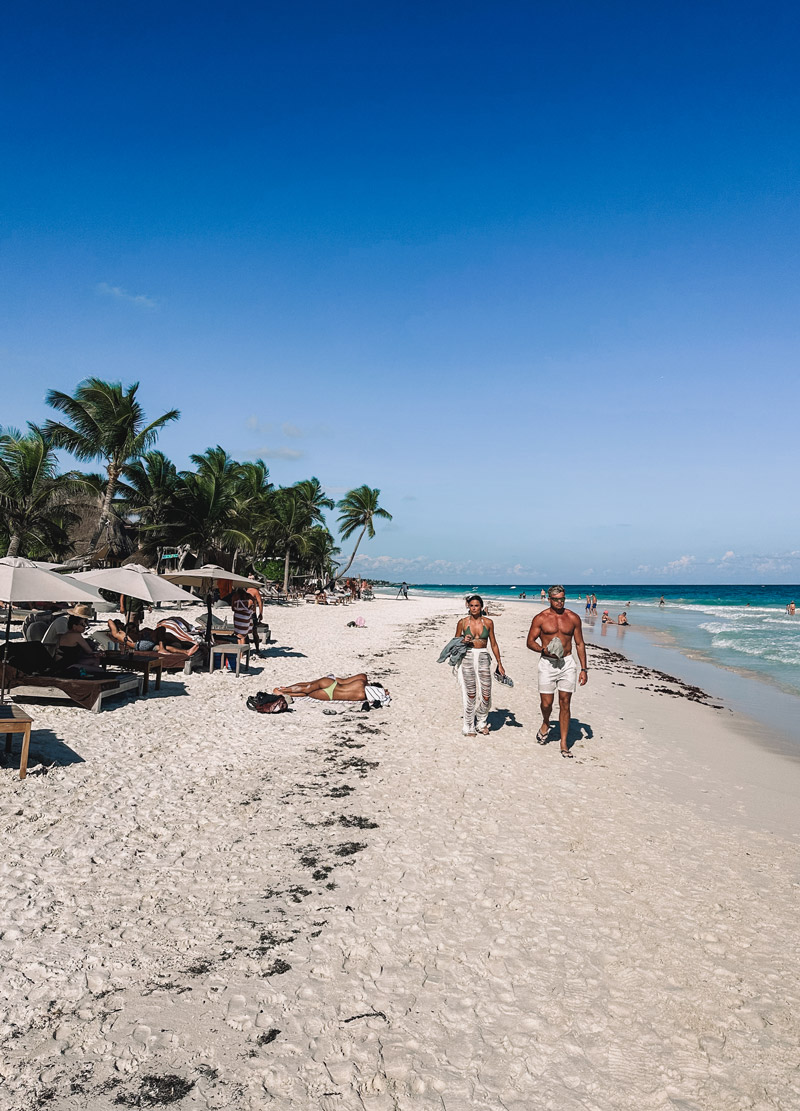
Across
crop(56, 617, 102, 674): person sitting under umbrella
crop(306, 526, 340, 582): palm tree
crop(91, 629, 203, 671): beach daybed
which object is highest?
crop(306, 526, 340, 582): palm tree

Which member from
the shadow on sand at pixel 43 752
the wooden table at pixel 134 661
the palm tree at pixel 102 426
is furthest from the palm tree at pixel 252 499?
the shadow on sand at pixel 43 752

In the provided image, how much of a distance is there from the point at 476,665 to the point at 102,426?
2357 centimetres

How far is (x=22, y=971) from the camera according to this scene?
305 centimetres

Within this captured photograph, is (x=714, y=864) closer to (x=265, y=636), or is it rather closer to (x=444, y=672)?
(x=444, y=672)

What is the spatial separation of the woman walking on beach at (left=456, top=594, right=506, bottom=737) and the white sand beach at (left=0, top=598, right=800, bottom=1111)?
0.99 metres

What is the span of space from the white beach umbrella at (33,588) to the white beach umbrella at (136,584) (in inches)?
93.5

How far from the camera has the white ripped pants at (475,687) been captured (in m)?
7.69

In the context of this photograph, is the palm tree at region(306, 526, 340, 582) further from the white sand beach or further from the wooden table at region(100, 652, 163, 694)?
the white sand beach

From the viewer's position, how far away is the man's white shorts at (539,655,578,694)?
7.34 meters

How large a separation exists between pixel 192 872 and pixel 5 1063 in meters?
1.71

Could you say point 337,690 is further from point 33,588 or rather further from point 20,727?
point 20,727

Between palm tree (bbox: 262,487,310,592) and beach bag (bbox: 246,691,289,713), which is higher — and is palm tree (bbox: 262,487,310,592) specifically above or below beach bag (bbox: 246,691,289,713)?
above

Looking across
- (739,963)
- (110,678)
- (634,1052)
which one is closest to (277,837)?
(634,1052)

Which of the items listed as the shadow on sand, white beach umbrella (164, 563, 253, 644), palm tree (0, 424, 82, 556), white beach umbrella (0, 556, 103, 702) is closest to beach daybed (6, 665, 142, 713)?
white beach umbrella (0, 556, 103, 702)
